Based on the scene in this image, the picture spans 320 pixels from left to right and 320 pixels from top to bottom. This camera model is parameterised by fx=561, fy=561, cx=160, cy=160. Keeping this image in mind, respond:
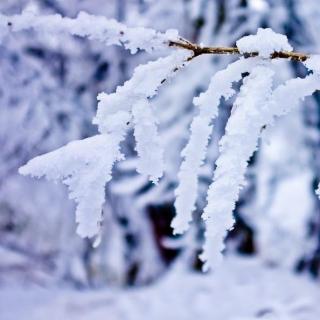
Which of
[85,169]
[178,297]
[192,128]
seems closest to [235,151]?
[192,128]

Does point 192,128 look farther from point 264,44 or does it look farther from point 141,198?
point 141,198

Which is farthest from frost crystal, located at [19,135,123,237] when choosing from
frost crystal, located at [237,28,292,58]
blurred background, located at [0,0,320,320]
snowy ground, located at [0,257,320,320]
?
snowy ground, located at [0,257,320,320]

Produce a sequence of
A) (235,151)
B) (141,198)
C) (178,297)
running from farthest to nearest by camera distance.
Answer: (141,198)
(178,297)
(235,151)

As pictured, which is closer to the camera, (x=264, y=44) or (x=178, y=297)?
(x=264, y=44)

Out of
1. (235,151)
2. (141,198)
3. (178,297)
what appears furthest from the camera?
(141,198)

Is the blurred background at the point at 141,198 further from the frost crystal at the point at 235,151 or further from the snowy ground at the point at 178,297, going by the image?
the frost crystal at the point at 235,151

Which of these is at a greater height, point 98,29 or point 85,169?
point 98,29

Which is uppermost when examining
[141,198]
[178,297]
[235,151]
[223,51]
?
[141,198]

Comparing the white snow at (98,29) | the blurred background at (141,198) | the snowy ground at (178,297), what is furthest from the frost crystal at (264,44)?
the snowy ground at (178,297)
